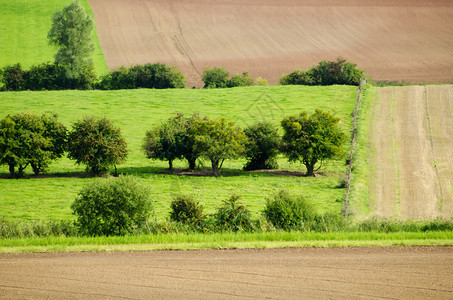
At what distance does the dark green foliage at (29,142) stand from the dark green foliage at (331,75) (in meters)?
39.5

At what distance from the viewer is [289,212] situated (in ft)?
81.0

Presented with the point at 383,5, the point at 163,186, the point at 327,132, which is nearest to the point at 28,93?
the point at 163,186

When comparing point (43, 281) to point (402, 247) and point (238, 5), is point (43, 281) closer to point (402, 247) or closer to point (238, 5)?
point (402, 247)

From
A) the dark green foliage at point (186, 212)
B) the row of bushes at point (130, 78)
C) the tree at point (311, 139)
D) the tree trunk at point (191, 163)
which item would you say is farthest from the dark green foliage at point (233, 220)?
the row of bushes at point (130, 78)

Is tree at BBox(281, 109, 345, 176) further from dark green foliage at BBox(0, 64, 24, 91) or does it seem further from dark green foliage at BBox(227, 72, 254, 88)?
dark green foliage at BBox(0, 64, 24, 91)

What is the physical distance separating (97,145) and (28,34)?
2548 inches

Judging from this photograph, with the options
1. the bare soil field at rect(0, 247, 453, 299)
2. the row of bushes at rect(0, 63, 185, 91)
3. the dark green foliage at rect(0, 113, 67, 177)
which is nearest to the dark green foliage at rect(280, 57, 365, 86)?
the row of bushes at rect(0, 63, 185, 91)

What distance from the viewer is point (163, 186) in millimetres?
39219

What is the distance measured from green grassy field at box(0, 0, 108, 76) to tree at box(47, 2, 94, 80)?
5825 mm

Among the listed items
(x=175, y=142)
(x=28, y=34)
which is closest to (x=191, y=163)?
(x=175, y=142)

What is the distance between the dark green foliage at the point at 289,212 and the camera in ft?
80.6

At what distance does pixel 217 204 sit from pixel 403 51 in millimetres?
69369

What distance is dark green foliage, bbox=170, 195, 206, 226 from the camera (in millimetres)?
26203

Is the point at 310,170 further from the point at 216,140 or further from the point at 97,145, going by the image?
the point at 97,145
